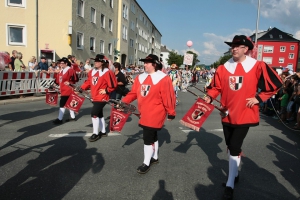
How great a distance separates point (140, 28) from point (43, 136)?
48502 mm

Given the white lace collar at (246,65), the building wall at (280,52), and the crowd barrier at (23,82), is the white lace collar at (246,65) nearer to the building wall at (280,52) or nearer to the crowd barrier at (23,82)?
the crowd barrier at (23,82)

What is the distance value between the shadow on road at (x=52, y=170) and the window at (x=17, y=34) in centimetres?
1914

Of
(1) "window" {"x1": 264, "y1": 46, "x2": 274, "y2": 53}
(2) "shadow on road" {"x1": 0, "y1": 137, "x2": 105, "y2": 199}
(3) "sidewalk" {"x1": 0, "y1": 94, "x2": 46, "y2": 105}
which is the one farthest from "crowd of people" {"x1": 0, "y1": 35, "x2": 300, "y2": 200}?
(1) "window" {"x1": 264, "y1": 46, "x2": 274, "y2": 53}

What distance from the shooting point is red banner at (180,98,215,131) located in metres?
3.74

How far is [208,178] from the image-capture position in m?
3.90

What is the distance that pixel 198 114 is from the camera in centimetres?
383

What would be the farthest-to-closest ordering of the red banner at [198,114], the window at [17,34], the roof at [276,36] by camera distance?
the roof at [276,36], the window at [17,34], the red banner at [198,114]

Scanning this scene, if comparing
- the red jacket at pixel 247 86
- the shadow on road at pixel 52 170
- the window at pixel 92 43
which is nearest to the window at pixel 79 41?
the window at pixel 92 43

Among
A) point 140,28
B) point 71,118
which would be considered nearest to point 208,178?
point 71,118

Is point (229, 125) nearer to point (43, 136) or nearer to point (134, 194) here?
point (134, 194)

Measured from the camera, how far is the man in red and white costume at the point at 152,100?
13.0ft

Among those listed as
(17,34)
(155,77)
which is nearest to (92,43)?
(17,34)

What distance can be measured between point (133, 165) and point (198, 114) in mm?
1449

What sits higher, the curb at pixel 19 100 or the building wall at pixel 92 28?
the building wall at pixel 92 28
